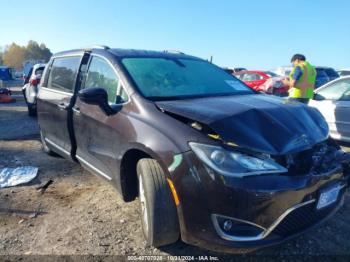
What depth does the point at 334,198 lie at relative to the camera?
282cm

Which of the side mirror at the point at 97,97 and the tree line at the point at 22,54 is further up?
the side mirror at the point at 97,97

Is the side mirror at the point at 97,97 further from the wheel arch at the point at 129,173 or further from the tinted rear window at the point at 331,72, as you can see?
the tinted rear window at the point at 331,72

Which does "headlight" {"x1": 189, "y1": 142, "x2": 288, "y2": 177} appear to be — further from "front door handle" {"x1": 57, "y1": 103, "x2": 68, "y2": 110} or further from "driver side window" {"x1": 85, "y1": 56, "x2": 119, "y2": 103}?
"front door handle" {"x1": 57, "y1": 103, "x2": 68, "y2": 110}

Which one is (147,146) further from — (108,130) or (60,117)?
(60,117)

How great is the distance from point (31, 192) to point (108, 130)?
1.65 m

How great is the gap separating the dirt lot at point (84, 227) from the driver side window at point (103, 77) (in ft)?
4.05

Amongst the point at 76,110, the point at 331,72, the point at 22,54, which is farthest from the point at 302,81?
the point at 22,54

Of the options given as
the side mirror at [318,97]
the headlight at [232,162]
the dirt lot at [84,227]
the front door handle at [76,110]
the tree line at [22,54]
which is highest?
the side mirror at [318,97]

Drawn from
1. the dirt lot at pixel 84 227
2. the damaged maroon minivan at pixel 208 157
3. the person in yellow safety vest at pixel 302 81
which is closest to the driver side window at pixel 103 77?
the damaged maroon minivan at pixel 208 157

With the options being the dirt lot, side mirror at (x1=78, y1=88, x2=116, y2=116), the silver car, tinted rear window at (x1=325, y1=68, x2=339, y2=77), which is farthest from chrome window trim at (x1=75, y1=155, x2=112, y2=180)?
tinted rear window at (x1=325, y1=68, x2=339, y2=77)

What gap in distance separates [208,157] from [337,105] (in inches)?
191

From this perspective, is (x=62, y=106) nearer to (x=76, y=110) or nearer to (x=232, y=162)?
(x=76, y=110)

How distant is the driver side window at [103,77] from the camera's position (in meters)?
3.41

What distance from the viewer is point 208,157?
7.68 ft
